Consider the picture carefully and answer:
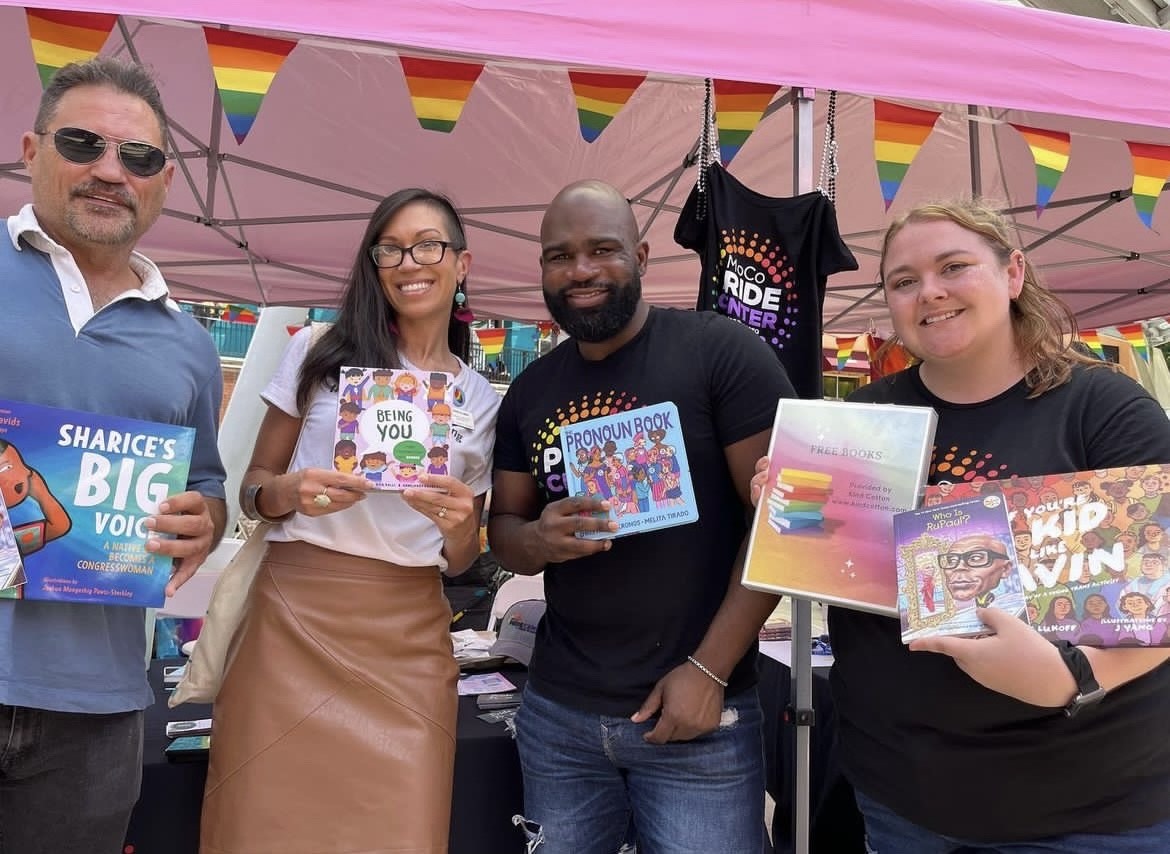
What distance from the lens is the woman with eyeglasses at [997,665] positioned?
55.9 inches

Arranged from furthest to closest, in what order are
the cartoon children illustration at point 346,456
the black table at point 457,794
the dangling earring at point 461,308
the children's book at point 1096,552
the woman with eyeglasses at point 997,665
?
1. the dangling earring at point 461,308
2. the black table at point 457,794
3. the cartoon children illustration at point 346,456
4. the woman with eyeglasses at point 997,665
5. the children's book at point 1096,552

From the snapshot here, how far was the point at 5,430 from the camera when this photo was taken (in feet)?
4.90

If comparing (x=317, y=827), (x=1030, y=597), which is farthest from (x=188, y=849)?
(x=1030, y=597)

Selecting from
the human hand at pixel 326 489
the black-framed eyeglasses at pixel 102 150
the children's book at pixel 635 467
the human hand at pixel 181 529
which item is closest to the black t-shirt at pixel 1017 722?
the children's book at pixel 635 467

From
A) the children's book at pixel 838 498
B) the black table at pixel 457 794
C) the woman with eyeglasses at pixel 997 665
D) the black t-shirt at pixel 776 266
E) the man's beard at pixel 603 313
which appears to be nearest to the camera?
the woman with eyeglasses at pixel 997 665

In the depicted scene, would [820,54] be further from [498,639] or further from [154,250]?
Answer: [154,250]

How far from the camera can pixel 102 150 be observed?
1.71m

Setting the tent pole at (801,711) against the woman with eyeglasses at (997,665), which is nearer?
the woman with eyeglasses at (997,665)

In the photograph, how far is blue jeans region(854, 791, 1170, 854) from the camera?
144 centimetres

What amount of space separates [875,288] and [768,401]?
545 centimetres

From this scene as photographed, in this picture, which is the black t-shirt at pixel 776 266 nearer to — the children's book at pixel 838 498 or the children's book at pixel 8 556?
the children's book at pixel 838 498

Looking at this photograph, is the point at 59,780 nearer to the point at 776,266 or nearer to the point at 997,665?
the point at 997,665

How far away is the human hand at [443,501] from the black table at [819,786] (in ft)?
5.16

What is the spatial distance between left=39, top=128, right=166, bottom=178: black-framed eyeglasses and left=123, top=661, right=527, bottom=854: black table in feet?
5.10
